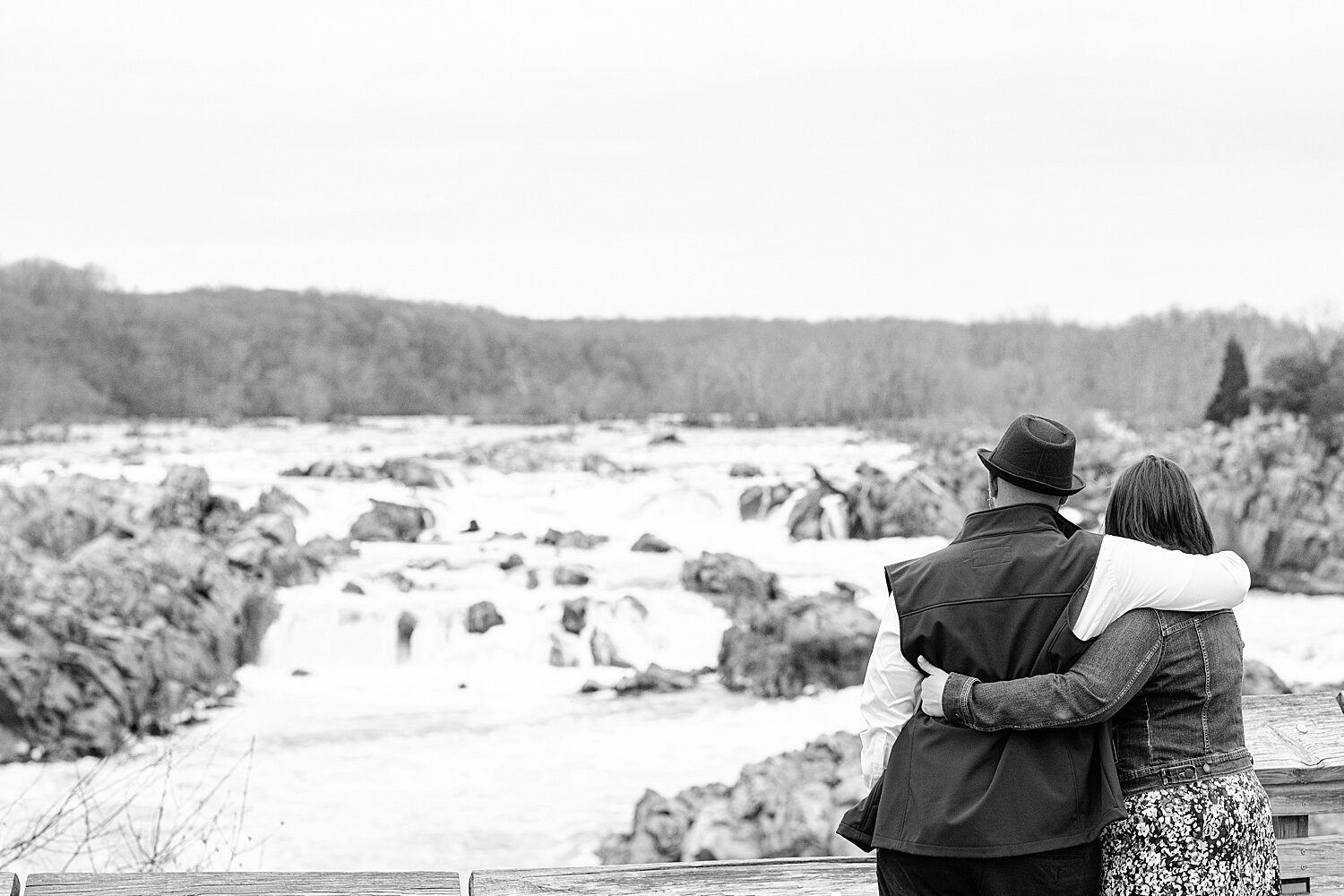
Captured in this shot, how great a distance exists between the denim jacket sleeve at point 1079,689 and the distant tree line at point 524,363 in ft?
186

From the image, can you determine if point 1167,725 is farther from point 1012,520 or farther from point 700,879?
point 700,879

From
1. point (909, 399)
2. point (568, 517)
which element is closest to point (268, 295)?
point (909, 399)

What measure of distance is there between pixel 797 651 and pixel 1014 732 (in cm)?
1238

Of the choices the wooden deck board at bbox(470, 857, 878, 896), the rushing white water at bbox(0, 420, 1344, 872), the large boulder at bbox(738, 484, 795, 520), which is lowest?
the rushing white water at bbox(0, 420, 1344, 872)

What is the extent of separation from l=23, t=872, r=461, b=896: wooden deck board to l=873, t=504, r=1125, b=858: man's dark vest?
1.14m

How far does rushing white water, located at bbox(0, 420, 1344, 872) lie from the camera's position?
413 inches

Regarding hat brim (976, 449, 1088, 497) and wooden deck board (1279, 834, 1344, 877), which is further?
wooden deck board (1279, 834, 1344, 877)

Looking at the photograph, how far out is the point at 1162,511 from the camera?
2633 millimetres

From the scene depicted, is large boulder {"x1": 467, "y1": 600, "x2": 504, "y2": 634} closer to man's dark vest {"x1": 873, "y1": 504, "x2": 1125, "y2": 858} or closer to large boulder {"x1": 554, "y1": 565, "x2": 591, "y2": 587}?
large boulder {"x1": 554, "y1": 565, "x2": 591, "y2": 587}

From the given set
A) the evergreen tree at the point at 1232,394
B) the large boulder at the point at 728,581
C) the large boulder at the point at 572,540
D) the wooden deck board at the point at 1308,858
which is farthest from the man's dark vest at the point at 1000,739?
the evergreen tree at the point at 1232,394

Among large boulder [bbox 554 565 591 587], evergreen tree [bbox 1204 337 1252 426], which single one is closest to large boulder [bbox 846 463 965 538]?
large boulder [bbox 554 565 591 587]

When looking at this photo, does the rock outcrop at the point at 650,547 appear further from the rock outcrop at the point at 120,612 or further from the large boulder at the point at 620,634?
the rock outcrop at the point at 120,612

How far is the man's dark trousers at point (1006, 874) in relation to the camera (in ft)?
8.14

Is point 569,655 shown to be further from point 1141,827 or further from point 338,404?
point 338,404
